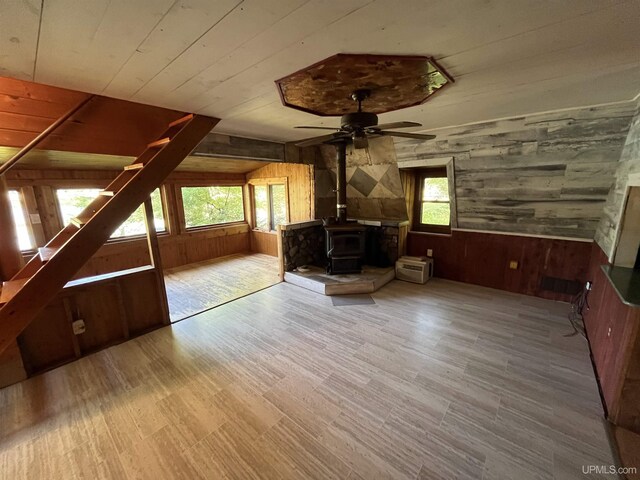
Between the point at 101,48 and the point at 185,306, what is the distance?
3153mm

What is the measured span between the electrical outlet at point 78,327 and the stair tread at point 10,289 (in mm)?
732

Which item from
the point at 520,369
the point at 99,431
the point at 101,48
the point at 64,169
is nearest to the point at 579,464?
the point at 520,369

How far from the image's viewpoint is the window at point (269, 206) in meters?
6.02

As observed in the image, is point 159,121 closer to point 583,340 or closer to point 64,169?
point 64,169

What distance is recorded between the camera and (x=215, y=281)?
4633 mm

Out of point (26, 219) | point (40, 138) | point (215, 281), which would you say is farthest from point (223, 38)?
point (26, 219)

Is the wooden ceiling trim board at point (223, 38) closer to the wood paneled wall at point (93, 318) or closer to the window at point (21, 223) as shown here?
the wood paneled wall at point (93, 318)

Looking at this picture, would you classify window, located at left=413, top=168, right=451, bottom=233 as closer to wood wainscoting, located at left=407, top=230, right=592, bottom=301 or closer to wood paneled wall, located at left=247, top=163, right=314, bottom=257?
wood wainscoting, located at left=407, top=230, right=592, bottom=301

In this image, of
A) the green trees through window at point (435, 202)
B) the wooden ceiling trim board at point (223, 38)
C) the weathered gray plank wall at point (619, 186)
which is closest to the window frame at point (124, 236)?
the wooden ceiling trim board at point (223, 38)

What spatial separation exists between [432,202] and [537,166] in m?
1.66

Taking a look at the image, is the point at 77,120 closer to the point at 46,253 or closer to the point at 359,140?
the point at 46,253

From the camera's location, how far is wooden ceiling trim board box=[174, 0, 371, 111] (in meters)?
1.04

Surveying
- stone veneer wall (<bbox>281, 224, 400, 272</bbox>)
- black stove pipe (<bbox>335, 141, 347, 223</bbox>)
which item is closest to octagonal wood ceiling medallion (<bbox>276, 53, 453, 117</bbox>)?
black stove pipe (<bbox>335, 141, 347, 223</bbox>)

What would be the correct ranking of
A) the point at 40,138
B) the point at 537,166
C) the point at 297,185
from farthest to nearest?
the point at 297,185
the point at 537,166
the point at 40,138
